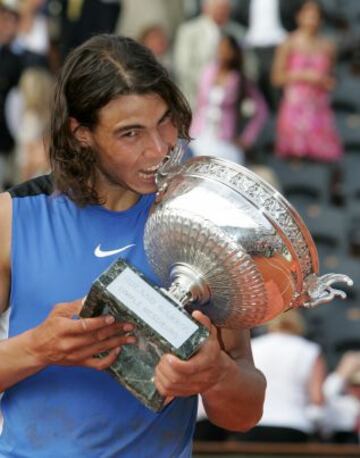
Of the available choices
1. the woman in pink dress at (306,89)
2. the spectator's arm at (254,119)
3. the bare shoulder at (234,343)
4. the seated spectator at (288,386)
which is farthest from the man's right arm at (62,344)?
the woman in pink dress at (306,89)

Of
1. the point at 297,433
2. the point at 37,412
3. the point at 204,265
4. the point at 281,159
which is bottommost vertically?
the point at 281,159

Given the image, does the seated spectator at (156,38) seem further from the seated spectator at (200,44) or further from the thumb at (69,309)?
the thumb at (69,309)

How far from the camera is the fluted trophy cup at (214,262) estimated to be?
2320mm

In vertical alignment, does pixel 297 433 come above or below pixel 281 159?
above

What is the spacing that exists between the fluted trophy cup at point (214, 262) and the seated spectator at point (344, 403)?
156 inches

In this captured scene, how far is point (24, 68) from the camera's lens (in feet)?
27.8

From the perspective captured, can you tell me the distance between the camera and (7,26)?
848cm

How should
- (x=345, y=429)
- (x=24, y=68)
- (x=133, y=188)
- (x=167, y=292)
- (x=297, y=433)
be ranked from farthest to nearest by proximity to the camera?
(x=24, y=68), (x=345, y=429), (x=297, y=433), (x=133, y=188), (x=167, y=292)

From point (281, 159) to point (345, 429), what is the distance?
348cm

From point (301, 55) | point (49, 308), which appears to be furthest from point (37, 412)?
point (301, 55)

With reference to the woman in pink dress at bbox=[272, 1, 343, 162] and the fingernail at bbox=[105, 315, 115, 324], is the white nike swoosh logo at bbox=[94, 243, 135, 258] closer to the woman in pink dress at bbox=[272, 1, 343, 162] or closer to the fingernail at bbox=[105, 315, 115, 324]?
the fingernail at bbox=[105, 315, 115, 324]

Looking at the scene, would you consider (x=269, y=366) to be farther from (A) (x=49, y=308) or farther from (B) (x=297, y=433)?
(A) (x=49, y=308)

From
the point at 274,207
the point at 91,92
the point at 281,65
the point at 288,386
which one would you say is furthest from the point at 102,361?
the point at 281,65

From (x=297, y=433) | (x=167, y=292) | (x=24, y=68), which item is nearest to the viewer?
(x=167, y=292)
